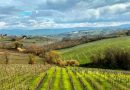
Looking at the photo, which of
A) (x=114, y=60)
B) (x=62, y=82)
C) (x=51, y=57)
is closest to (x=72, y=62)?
(x=51, y=57)

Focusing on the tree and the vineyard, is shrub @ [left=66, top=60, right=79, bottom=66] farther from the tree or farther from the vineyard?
the vineyard

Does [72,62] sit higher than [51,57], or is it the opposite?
[51,57]

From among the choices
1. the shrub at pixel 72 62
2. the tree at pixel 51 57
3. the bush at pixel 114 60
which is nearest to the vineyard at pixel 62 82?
the bush at pixel 114 60

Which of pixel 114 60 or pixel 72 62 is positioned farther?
pixel 72 62

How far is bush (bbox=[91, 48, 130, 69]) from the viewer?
126350mm

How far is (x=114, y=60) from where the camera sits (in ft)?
424

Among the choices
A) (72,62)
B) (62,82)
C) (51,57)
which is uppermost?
(62,82)

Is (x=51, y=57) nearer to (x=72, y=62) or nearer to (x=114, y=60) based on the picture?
(x=72, y=62)

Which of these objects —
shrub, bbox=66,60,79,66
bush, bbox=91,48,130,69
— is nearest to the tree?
shrub, bbox=66,60,79,66

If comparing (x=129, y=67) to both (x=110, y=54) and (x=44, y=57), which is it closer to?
(x=110, y=54)

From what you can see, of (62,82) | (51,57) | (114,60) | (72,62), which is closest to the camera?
(62,82)

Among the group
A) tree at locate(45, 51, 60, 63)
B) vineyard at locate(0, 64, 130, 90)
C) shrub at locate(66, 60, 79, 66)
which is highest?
vineyard at locate(0, 64, 130, 90)

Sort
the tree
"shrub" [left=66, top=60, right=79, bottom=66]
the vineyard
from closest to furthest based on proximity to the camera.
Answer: the vineyard < "shrub" [left=66, top=60, right=79, bottom=66] < the tree

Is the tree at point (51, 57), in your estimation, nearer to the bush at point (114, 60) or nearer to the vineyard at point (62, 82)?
the bush at point (114, 60)
